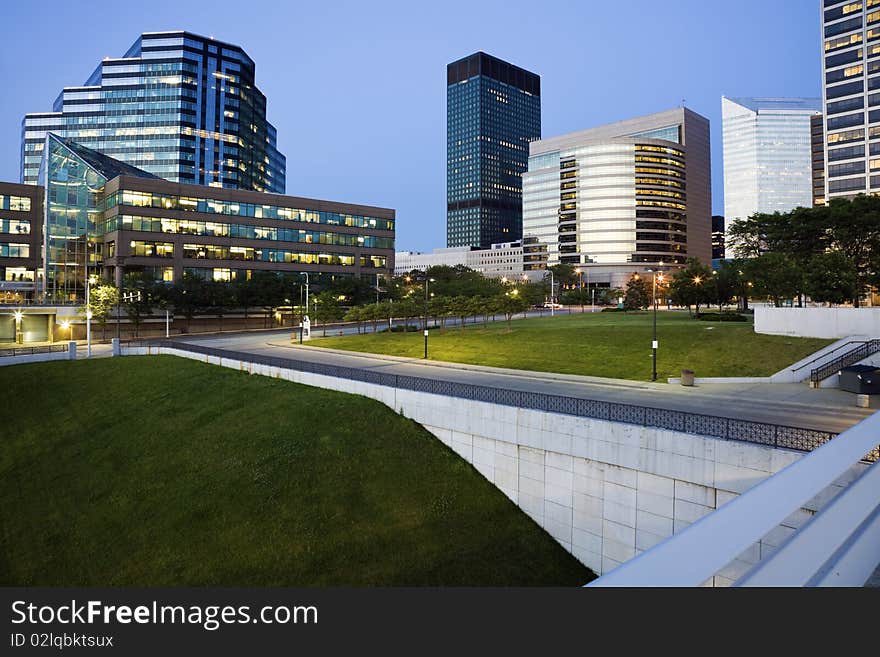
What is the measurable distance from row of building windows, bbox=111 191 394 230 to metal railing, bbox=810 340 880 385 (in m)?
92.4

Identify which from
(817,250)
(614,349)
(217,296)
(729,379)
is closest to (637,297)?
(817,250)

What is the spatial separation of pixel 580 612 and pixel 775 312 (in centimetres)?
4555

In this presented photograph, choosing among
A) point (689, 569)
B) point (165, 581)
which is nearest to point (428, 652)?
point (689, 569)

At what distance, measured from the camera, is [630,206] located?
17050cm

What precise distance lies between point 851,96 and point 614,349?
10031 centimetres

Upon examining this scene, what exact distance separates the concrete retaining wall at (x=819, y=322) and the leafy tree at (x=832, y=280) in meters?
5.60

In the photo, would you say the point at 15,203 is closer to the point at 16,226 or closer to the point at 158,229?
the point at 16,226

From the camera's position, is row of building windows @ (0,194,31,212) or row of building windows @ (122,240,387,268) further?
row of building windows @ (122,240,387,268)

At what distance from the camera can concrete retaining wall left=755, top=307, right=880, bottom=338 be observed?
→ 35.3m

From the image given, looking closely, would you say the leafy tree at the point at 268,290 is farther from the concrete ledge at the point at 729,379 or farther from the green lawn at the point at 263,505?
the concrete ledge at the point at 729,379

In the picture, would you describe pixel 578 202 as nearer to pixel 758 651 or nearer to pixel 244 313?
pixel 244 313

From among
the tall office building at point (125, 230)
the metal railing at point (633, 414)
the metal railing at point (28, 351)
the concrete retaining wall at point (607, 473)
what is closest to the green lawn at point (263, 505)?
the concrete retaining wall at point (607, 473)

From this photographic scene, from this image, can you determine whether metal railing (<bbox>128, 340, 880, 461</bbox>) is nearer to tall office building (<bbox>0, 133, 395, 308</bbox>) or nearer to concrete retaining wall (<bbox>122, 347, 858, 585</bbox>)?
concrete retaining wall (<bbox>122, 347, 858, 585</bbox>)

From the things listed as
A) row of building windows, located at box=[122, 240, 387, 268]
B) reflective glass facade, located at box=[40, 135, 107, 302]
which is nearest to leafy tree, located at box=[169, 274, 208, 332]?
row of building windows, located at box=[122, 240, 387, 268]
